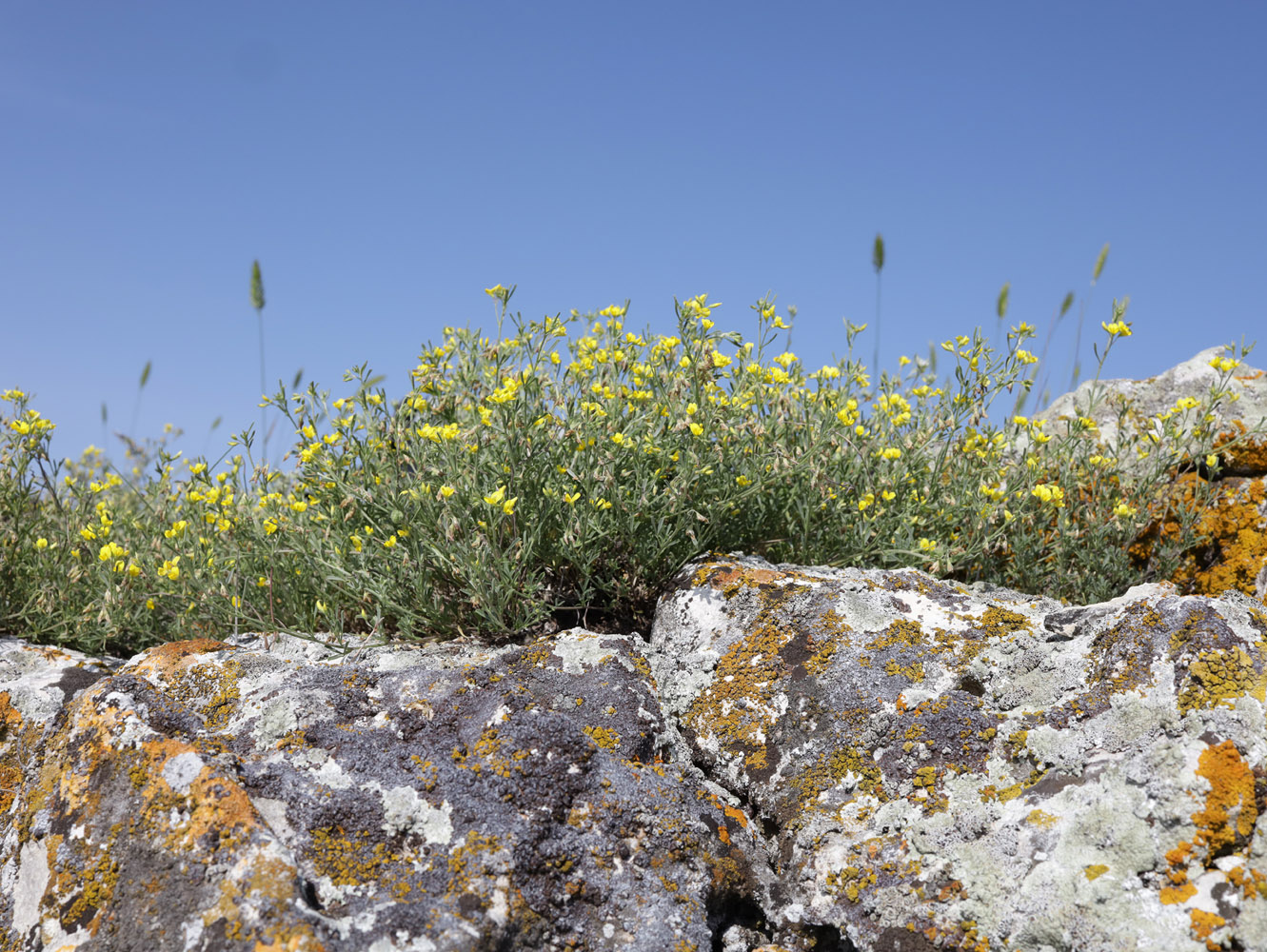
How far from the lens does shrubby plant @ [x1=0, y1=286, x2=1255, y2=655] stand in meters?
4.05

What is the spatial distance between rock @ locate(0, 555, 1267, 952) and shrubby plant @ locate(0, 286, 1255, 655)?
2.33 ft

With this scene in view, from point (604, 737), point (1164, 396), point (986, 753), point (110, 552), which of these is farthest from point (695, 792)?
point (1164, 396)

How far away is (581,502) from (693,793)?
1.61m

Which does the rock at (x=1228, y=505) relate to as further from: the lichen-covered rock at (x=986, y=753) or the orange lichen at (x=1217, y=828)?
the orange lichen at (x=1217, y=828)

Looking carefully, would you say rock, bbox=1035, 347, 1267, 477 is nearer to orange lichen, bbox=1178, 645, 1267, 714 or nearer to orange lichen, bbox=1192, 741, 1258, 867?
orange lichen, bbox=1178, 645, 1267, 714

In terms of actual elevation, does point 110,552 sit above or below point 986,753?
above

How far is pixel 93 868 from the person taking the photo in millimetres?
2574

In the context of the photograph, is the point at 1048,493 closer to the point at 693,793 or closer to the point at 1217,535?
the point at 1217,535

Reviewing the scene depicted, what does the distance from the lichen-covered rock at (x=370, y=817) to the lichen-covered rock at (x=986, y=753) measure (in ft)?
0.85

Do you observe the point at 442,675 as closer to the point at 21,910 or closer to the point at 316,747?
the point at 316,747

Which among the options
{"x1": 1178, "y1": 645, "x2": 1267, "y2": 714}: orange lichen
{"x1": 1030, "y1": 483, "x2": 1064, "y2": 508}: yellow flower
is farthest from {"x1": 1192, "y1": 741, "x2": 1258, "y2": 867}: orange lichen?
{"x1": 1030, "y1": 483, "x2": 1064, "y2": 508}: yellow flower

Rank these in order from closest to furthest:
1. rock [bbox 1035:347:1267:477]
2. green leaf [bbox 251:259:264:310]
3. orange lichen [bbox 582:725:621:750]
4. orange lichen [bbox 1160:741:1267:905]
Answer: orange lichen [bbox 1160:741:1267:905]
orange lichen [bbox 582:725:621:750]
rock [bbox 1035:347:1267:477]
green leaf [bbox 251:259:264:310]

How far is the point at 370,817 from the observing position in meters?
2.62

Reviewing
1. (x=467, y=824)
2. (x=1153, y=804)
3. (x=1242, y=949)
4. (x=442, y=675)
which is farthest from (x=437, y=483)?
(x=1242, y=949)
